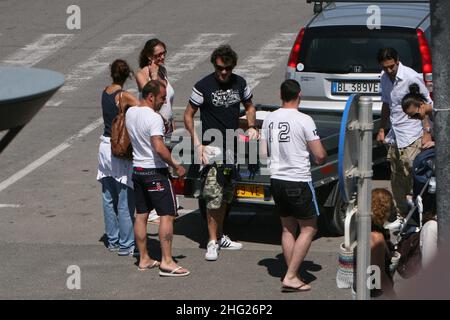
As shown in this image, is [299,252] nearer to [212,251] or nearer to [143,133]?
[212,251]

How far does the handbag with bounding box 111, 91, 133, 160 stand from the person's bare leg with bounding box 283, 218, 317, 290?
1762mm

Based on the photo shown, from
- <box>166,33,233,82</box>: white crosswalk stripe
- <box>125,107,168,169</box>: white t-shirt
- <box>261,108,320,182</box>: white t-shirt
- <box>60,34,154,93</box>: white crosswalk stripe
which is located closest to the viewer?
<box>261,108,320,182</box>: white t-shirt

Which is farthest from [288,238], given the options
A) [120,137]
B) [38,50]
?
[38,50]

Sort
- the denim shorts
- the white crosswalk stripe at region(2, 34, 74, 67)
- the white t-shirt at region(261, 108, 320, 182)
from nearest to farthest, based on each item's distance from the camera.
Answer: the white t-shirt at region(261, 108, 320, 182) → the denim shorts → the white crosswalk stripe at region(2, 34, 74, 67)

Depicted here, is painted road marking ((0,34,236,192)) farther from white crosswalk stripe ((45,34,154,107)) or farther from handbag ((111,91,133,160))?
handbag ((111,91,133,160))

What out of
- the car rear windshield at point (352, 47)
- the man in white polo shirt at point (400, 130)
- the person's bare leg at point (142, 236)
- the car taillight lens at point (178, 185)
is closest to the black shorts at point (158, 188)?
the person's bare leg at point (142, 236)

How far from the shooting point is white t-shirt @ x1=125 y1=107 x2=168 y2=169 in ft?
28.2

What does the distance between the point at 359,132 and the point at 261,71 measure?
10.9 meters

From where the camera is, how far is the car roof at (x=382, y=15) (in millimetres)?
12006

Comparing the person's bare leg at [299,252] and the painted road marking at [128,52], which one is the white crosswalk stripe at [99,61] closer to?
the painted road marking at [128,52]

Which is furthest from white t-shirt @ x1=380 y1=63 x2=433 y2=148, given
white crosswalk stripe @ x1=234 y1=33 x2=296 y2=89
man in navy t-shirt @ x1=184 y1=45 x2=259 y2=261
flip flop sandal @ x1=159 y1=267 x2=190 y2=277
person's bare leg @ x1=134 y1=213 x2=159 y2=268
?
white crosswalk stripe @ x1=234 y1=33 x2=296 y2=89

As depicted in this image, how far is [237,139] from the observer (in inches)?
369

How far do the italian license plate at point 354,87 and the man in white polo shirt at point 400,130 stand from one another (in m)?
1.86

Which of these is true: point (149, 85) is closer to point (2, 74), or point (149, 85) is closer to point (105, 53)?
point (2, 74)
